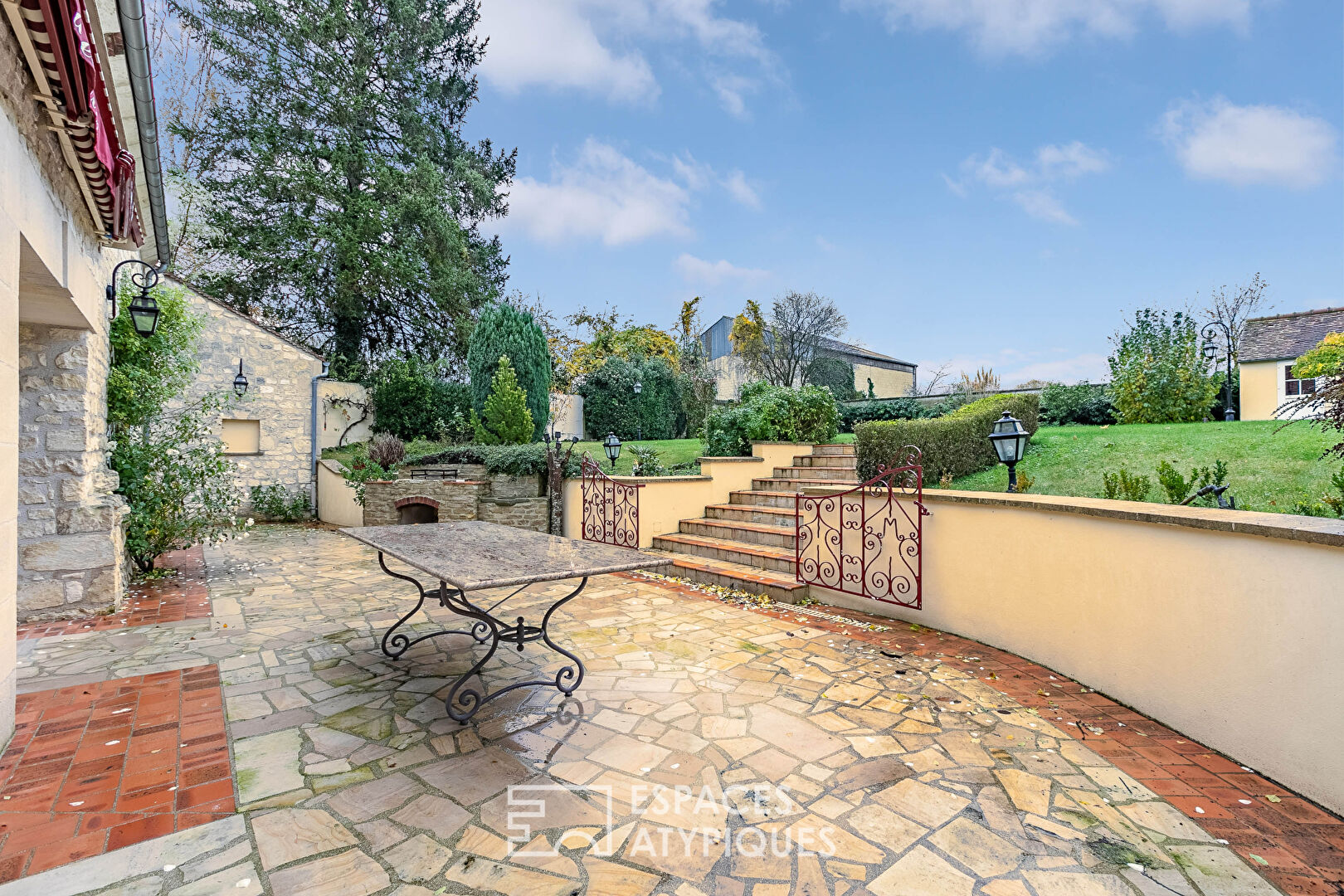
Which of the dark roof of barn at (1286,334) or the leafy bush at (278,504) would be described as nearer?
the leafy bush at (278,504)

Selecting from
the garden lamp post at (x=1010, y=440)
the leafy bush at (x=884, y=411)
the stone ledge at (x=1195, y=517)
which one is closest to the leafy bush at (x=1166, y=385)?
the leafy bush at (x=884, y=411)

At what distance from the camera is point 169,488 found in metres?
5.38

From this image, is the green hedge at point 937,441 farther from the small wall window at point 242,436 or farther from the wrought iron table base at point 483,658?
the small wall window at point 242,436

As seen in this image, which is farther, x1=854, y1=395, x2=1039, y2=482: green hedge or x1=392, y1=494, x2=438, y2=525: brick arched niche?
x1=392, y1=494, x2=438, y2=525: brick arched niche

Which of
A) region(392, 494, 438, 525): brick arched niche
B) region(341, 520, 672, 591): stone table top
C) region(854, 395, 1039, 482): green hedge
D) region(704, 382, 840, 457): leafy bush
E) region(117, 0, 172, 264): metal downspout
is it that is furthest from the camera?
region(392, 494, 438, 525): brick arched niche

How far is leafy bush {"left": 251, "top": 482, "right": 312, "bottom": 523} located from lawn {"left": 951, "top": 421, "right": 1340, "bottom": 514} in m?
11.1

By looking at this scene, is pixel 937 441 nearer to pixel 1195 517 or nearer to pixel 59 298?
pixel 1195 517

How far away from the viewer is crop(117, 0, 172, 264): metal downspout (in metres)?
2.89

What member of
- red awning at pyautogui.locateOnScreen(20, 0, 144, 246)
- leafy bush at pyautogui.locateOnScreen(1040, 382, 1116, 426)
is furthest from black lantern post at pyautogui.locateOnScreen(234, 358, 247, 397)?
leafy bush at pyautogui.locateOnScreen(1040, 382, 1116, 426)

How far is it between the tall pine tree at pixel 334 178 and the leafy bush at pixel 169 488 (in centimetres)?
701

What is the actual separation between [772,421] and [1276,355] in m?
15.4

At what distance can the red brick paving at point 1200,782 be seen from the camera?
163 cm

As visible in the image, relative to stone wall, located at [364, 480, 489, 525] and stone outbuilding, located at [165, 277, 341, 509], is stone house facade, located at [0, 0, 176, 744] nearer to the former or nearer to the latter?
stone wall, located at [364, 480, 489, 525]

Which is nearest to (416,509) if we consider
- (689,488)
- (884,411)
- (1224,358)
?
(689,488)
